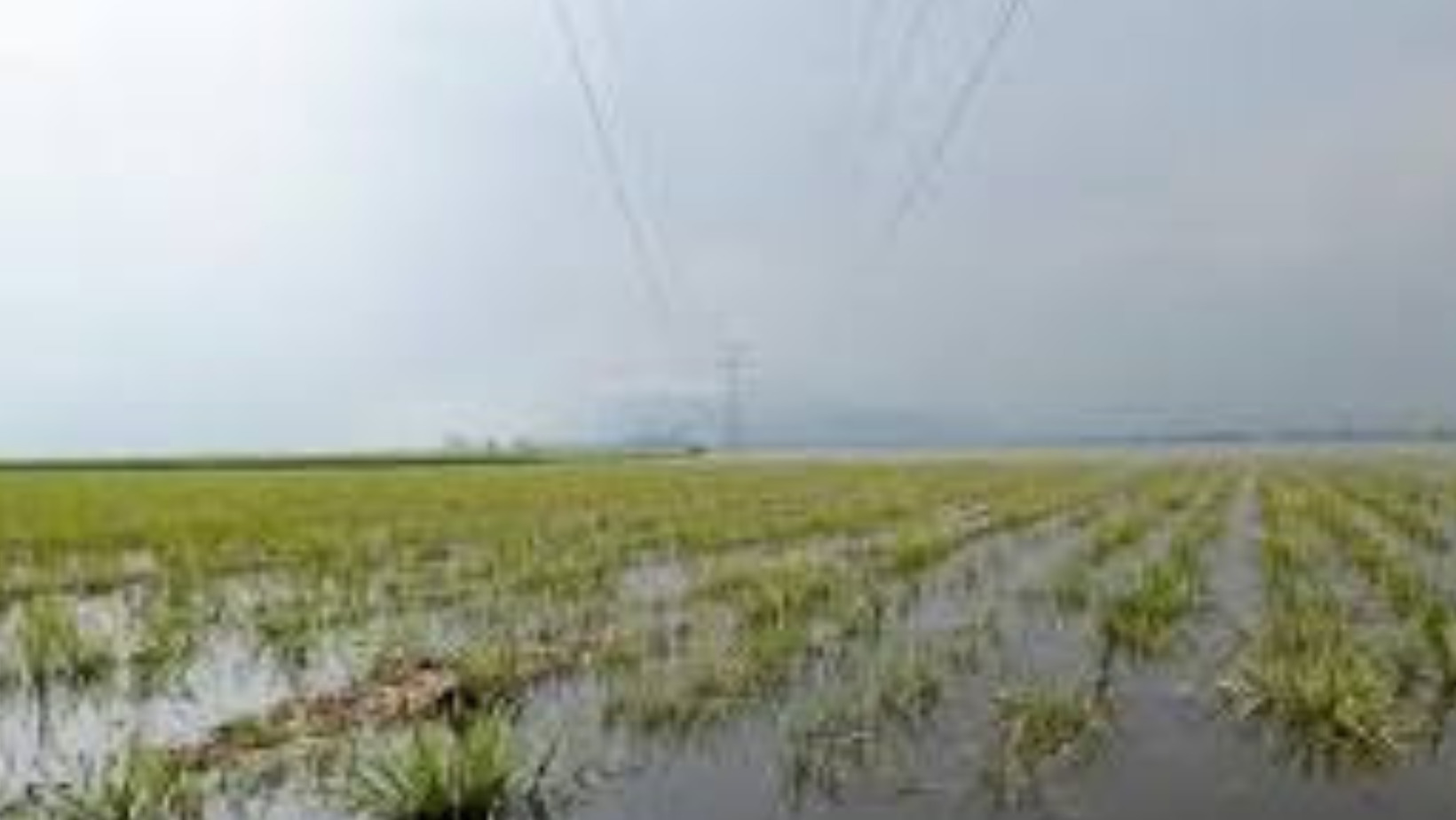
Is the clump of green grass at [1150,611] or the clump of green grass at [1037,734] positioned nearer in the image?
the clump of green grass at [1037,734]

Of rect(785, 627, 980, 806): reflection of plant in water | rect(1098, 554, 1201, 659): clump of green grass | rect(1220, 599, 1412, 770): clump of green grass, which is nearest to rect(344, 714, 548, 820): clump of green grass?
rect(785, 627, 980, 806): reflection of plant in water

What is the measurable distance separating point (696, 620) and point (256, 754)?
7226 millimetres

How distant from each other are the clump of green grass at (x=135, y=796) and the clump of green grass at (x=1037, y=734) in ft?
12.3

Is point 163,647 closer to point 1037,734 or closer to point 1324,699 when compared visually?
point 1037,734

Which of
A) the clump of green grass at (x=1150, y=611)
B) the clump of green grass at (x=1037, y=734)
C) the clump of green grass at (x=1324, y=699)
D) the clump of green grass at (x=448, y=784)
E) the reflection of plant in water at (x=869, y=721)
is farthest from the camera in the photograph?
the clump of green grass at (x=1150, y=611)

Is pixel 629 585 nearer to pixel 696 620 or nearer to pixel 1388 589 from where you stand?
pixel 696 620

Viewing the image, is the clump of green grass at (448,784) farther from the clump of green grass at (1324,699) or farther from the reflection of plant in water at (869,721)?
the clump of green grass at (1324,699)

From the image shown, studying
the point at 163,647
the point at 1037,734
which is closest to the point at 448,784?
the point at 1037,734

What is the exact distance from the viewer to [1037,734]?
10914 mm

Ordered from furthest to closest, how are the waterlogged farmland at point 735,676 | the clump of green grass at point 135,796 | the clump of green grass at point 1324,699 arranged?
the clump of green grass at point 1324,699 → the waterlogged farmland at point 735,676 → the clump of green grass at point 135,796

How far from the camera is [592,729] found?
37.1ft

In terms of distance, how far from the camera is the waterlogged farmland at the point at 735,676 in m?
9.39

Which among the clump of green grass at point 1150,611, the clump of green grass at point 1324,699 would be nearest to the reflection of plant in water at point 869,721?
the clump of green grass at point 1150,611

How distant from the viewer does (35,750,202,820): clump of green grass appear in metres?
8.46
